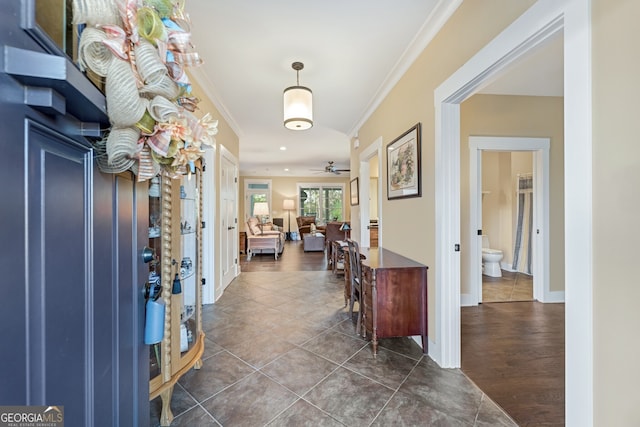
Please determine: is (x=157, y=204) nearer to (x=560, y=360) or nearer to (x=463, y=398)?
(x=463, y=398)

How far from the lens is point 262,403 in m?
1.69

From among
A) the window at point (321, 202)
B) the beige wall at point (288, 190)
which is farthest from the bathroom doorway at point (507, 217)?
A: the window at point (321, 202)

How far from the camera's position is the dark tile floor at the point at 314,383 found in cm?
158

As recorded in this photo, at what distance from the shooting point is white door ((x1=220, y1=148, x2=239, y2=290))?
13.4ft

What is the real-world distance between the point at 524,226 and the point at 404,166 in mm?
3450

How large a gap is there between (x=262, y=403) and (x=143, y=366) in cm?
93

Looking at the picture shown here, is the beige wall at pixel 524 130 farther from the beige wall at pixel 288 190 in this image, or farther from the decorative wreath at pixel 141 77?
the beige wall at pixel 288 190

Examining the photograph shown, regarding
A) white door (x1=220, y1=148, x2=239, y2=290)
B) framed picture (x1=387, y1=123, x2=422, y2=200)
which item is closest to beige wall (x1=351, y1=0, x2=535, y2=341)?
framed picture (x1=387, y1=123, x2=422, y2=200)

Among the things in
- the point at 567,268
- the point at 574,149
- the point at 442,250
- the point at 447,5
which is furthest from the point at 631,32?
the point at 442,250

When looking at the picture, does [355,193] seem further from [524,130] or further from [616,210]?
[616,210]

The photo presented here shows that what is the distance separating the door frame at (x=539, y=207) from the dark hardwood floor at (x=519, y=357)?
0.24 meters

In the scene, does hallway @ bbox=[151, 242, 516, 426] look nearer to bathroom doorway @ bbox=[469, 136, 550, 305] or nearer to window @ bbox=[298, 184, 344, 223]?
bathroom doorway @ bbox=[469, 136, 550, 305]

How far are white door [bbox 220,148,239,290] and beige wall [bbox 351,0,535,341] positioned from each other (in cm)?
236

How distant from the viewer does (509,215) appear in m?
5.10
